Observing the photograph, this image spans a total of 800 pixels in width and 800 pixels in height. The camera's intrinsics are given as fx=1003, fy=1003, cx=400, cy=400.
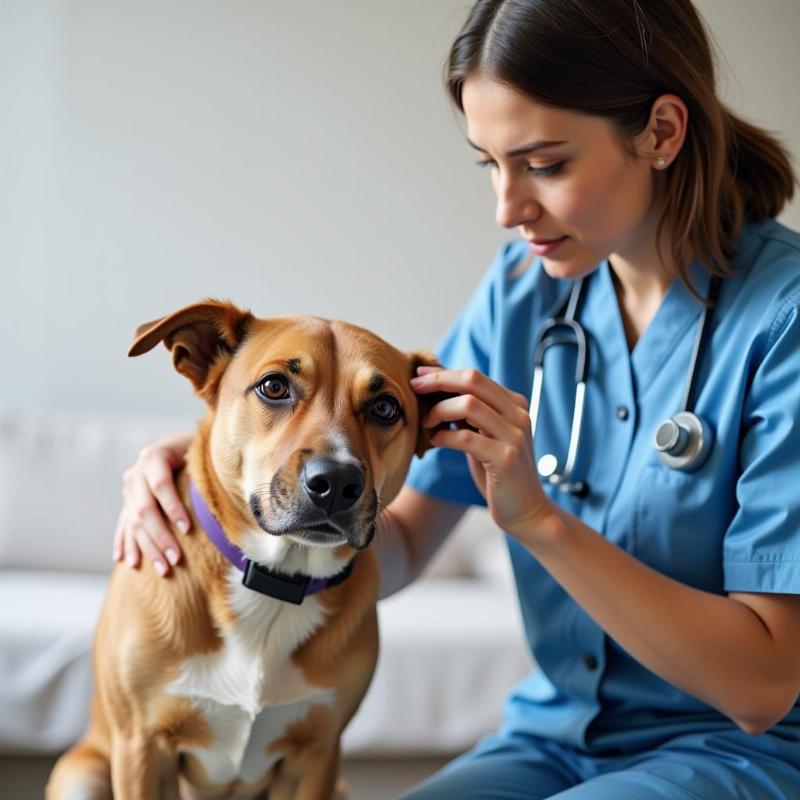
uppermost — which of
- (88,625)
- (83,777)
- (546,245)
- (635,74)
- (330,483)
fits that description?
(635,74)

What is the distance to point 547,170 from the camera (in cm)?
150

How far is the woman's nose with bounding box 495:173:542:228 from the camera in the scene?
59.8 inches

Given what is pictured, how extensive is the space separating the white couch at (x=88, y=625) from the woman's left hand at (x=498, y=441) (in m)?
1.19

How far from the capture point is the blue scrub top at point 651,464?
4.73 ft

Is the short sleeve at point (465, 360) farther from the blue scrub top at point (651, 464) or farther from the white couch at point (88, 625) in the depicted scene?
the white couch at point (88, 625)

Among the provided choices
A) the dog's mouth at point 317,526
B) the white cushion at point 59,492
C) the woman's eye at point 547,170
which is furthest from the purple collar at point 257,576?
the white cushion at point 59,492

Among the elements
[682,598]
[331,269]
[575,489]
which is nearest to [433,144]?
[331,269]

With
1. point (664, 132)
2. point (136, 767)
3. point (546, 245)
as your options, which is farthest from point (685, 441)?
point (136, 767)

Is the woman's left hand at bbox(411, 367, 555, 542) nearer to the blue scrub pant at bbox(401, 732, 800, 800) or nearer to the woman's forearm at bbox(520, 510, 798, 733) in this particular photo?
the woman's forearm at bbox(520, 510, 798, 733)

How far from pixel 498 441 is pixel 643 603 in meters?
0.31

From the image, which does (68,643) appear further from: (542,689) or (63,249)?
(63,249)

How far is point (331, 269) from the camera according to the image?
11.9ft

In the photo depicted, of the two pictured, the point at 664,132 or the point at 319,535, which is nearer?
the point at 319,535

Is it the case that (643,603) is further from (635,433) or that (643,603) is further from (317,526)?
(317,526)
